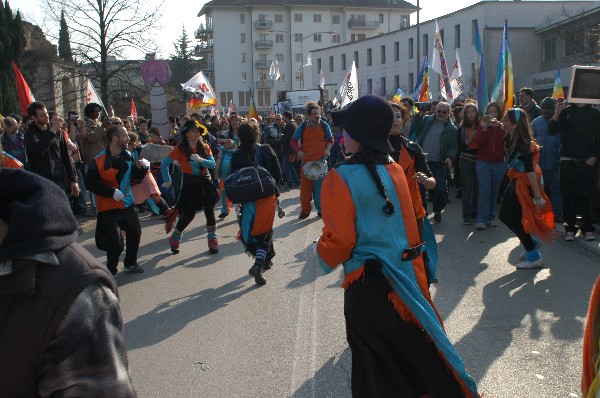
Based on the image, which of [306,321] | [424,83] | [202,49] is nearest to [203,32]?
[202,49]

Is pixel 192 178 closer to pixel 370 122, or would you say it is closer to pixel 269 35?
pixel 370 122

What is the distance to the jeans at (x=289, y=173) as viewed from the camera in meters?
17.5

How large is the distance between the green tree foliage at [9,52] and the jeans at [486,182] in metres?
25.0

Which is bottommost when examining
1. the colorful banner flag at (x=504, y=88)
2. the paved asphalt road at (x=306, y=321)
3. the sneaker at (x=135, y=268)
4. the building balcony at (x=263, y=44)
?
the paved asphalt road at (x=306, y=321)

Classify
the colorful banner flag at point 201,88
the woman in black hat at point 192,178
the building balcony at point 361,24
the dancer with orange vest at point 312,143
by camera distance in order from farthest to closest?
the building balcony at point 361,24 < the colorful banner flag at point 201,88 < the dancer with orange vest at point 312,143 < the woman in black hat at point 192,178

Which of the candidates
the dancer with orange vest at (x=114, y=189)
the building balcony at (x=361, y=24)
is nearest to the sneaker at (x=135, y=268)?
the dancer with orange vest at (x=114, y=189)

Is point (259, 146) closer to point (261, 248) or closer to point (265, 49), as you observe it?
point (261, 248)

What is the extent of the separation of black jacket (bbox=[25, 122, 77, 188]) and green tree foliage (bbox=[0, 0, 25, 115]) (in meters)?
22.0

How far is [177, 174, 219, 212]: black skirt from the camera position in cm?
886

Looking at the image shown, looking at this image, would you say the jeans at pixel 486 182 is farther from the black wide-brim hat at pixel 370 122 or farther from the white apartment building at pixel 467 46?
the white apartment building at pixel 467 46

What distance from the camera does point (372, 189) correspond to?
339 centimetres

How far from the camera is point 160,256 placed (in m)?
8.99

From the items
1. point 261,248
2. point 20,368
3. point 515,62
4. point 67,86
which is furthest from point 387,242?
point 515,62

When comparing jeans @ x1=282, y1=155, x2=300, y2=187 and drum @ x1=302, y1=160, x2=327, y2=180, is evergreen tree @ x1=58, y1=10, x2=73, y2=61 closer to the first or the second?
jeans @ x1=282, y1=155, x2=300, y2=187
